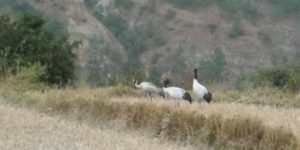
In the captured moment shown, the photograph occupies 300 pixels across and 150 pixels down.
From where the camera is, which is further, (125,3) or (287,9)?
(287,9)

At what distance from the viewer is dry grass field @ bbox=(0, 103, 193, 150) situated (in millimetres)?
7074

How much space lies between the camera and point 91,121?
386 inches

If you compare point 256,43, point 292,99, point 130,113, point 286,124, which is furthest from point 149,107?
point 256,43

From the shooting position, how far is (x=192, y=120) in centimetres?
889

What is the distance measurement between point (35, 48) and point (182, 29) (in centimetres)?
3593

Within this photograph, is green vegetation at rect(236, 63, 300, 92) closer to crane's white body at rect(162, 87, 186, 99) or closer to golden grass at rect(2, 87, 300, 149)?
crane's white body at rect(162, 87, 186, 99)

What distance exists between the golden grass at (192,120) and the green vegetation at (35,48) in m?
4.69

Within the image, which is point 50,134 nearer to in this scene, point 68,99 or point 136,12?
point 68,99

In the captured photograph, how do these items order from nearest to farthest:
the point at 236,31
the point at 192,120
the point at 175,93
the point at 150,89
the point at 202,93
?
the point at 192,120 < the point at 175,93 < the point at 202,93 < the point at 150,89 < the point at 236,31

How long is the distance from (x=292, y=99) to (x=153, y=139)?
536cm

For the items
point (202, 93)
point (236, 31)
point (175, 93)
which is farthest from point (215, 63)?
point (175, 93)

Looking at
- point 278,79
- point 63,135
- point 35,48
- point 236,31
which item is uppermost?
point 236,31

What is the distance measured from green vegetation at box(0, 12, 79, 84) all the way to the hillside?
2292cm

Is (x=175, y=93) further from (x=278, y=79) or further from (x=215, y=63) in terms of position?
(x=215, y=63)
